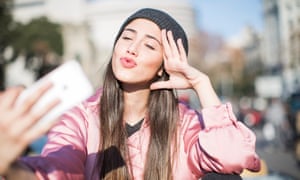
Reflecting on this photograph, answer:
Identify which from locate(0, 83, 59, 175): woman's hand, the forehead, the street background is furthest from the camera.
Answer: the street background

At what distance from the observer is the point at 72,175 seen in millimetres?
1700

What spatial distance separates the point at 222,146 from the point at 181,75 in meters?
0.37

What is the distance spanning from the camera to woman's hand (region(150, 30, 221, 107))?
204 centimetres

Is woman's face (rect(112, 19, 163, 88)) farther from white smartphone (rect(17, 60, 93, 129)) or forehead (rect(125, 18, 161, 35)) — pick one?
white smartphone (rect(17, 60, 93, 129))

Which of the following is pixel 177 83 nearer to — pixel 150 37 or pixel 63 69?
pixel 150 37

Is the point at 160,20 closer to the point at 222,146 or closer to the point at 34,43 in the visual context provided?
the point at 222,146

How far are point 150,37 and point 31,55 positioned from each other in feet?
160

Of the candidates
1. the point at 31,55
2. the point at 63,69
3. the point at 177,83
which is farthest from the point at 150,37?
the point at 31,55

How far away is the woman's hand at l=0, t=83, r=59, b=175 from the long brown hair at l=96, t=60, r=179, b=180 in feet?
2.30

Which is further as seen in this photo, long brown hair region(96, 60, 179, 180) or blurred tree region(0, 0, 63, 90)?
blurred tree region(0, 0, 63, 90)

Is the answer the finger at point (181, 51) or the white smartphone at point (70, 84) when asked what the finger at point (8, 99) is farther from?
the finger at point (181, 51)

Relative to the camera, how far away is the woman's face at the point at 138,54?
2.06 meters

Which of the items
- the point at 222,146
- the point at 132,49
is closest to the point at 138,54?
the point at 132,49

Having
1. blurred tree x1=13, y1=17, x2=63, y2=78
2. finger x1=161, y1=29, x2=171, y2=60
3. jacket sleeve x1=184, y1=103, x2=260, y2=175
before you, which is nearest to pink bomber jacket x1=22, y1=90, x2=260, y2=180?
jacket sleeve x1=184, y1=103, x2=260, y2=175
